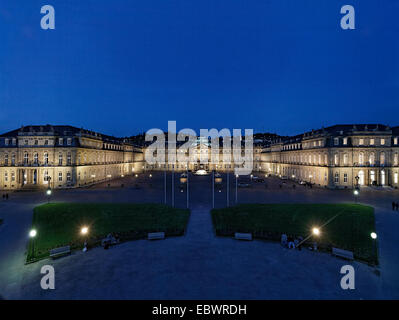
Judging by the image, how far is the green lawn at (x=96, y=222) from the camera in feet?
71.0

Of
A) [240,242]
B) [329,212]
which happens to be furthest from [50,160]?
[329,212]

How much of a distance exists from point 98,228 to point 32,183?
1689 inches

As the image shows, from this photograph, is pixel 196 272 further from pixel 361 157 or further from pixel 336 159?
pixel 361 157

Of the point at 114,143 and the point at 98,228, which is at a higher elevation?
the point at 114,143

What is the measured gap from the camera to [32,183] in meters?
54.7

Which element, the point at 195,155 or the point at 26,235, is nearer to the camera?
the point at 26,235

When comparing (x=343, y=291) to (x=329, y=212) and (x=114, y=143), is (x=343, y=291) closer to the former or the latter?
(x=329, y=212)

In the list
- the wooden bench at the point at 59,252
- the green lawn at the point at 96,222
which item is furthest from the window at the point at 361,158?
the wooden bench at the point at 59,252

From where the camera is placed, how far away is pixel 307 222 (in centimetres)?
2677

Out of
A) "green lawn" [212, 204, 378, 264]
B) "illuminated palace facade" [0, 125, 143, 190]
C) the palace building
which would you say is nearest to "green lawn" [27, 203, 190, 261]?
Answer: "green lawn" [212, 204, 378, 264]

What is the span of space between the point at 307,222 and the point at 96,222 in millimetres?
27022

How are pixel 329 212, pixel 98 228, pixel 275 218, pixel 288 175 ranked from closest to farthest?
pixel 98 228
pixel 275 218
pixel 329 212
pixel 288 175

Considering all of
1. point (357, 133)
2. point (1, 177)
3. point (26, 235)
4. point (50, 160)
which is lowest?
point (26, 235)

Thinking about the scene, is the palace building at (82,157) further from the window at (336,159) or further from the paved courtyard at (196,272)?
the paved courtyard at (196,272)
